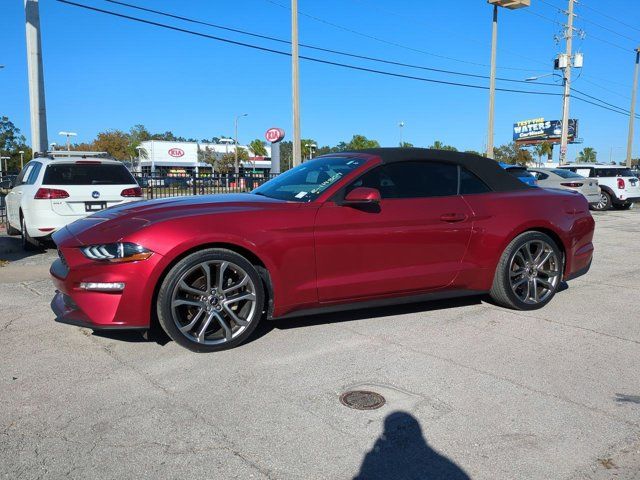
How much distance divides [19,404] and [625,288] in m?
6.47

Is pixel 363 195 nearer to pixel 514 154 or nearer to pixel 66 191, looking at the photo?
pixel 66 191

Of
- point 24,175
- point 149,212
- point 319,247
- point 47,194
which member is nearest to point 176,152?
point 24,175

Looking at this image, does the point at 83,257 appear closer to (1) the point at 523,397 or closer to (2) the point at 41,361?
(2) the point at 41,361

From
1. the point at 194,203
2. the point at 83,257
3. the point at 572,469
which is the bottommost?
the point at 572,469

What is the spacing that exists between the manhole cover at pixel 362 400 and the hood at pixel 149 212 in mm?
1628

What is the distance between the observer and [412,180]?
195 inches

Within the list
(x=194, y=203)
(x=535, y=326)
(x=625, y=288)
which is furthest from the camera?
(x=625, y=288)

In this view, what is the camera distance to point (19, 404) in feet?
10.7

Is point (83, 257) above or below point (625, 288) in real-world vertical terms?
above

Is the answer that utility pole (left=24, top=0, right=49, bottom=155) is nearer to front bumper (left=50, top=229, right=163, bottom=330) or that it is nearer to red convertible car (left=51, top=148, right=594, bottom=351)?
red convertible car (left=51, top=148, right=594, bottom=351)

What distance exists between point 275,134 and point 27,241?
13320mm

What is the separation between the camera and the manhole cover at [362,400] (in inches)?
128

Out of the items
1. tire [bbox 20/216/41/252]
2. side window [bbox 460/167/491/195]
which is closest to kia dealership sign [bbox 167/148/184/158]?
tire [bbox 20/216/41/252]

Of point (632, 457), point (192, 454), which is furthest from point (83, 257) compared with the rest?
point (632, 457)
